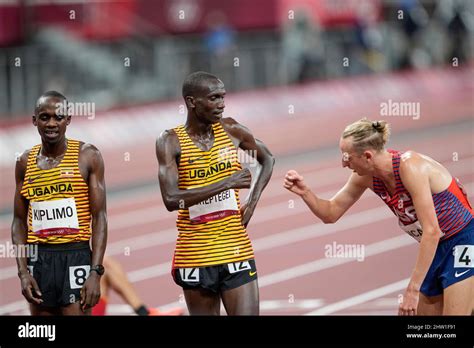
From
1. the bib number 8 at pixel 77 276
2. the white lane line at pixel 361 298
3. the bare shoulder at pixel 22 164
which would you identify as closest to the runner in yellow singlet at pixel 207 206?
the bib number 8 at pixel 77 276

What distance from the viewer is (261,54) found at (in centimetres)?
1623

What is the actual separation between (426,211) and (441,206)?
0.93 ft

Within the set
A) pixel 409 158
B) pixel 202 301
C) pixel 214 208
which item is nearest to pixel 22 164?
pixel 214 208

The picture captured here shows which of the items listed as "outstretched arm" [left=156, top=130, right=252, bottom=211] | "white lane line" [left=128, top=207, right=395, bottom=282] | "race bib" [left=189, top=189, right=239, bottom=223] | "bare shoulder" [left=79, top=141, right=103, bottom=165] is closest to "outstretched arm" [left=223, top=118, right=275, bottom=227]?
"race bib" [left=189, top=189, right=239, bottom=223]

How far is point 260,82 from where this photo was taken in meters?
16.0

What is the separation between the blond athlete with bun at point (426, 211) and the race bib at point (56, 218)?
1472 millimetres

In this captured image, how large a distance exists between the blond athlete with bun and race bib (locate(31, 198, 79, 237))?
57.9 inches

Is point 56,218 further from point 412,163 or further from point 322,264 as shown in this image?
point 322,264

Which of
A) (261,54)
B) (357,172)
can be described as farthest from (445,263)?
(261,54)

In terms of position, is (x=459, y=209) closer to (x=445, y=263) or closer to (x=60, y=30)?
(x=445, y=263)

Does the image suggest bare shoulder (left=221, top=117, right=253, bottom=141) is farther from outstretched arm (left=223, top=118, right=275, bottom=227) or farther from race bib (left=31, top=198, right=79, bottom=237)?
race bib (left=31, top=198, right=79, bottom=237)

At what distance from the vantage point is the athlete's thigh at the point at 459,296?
220 inches

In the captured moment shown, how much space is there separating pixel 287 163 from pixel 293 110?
11.1 feet
